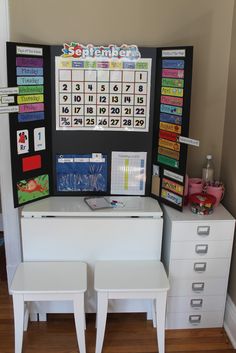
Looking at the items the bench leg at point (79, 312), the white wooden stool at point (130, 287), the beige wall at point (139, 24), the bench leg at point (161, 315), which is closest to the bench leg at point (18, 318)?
the bench leg at point (79, 312)

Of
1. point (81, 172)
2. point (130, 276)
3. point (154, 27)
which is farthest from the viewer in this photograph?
point (81, 172)

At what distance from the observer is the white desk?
236 centimetres

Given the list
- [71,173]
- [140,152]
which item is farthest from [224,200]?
[71,173]

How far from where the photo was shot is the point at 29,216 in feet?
7.80

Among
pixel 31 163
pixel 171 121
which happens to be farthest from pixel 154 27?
pixel 31 163

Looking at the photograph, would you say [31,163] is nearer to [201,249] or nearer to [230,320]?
[201,249]

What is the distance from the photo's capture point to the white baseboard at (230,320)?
2.43m

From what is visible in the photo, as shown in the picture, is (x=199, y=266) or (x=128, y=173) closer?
(x=199, y=266)

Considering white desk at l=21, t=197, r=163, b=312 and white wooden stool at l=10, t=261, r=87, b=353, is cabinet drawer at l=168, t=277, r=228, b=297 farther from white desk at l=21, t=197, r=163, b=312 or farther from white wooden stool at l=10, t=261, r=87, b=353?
white wooden stool at l=10, t=261, r=87, b=353

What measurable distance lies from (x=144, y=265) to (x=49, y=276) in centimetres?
54

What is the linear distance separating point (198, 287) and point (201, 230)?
1.19 feet

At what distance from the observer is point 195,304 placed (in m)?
2.47

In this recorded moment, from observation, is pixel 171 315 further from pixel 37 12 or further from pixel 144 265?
pixel 37 12

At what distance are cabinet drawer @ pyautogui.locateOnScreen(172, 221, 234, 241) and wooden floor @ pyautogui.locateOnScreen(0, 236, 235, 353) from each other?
2.00 ft
